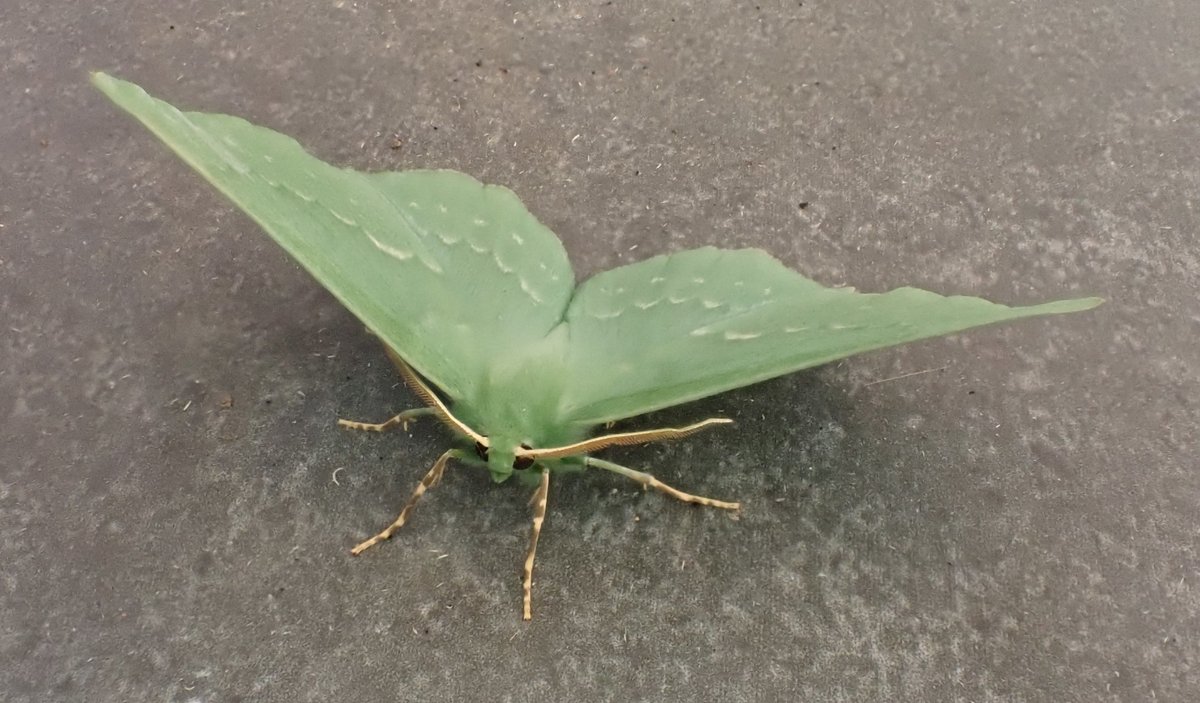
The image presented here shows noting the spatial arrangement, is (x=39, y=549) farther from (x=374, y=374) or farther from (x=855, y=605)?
(x=855, y=605)

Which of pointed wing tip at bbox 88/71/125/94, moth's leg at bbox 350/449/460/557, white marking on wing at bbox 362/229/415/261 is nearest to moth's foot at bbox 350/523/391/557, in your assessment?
moth's leg at bbox 350/449/460/557

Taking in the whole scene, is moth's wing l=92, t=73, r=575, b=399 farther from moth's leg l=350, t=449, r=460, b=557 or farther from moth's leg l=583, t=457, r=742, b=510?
moth's leg l=583, t=457, r=742, b=510

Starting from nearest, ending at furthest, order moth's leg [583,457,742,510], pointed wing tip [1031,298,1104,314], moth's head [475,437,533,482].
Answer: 1. pointed wing tip [1031,298,1104,314]
2. moth's head [475,437,533,482]
3. moth's leg [583,457,742,510]

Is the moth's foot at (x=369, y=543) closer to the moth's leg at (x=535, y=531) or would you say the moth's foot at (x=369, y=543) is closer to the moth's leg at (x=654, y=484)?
the moth's leg at (x=535, y=531)

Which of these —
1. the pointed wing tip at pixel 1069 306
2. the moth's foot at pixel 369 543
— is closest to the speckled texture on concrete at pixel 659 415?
the moth's foot at pixel 369 543

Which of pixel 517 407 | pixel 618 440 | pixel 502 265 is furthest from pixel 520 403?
pixel 502 265
